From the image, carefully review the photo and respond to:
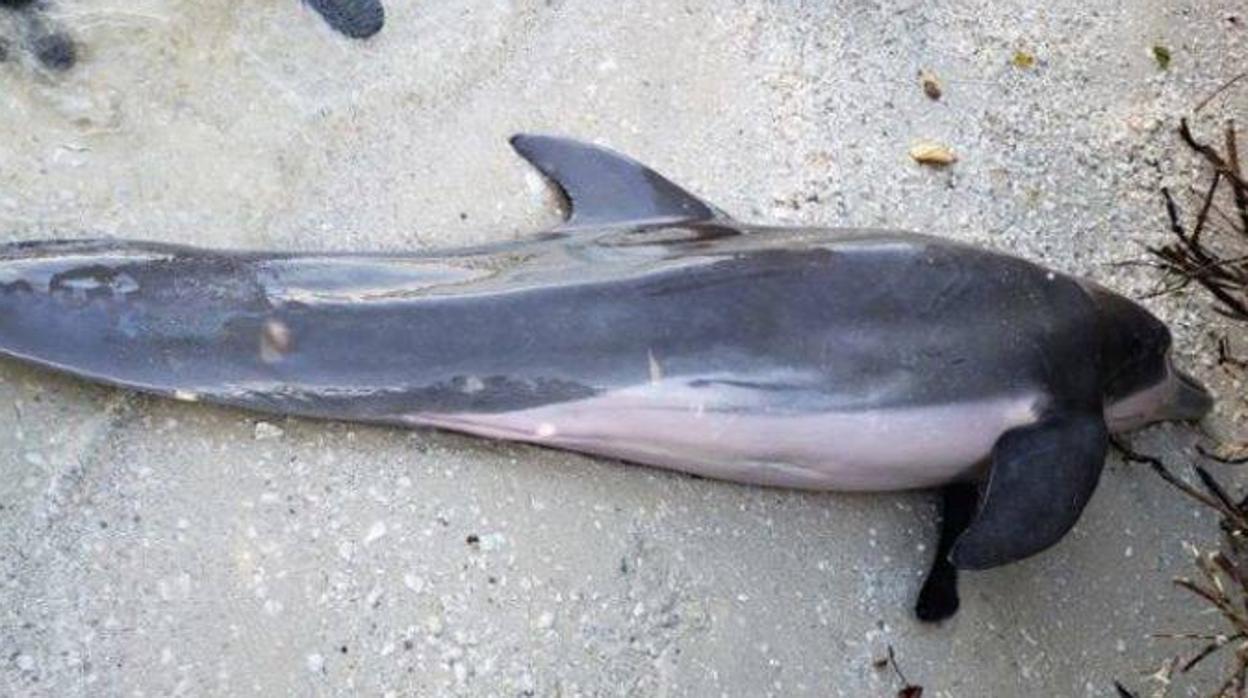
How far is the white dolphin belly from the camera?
2832 millimetres

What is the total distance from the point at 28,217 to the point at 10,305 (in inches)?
14.0

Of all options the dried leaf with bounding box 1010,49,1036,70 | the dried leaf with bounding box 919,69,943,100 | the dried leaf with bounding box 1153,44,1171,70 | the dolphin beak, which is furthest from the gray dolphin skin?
the dried leaf with bounding box 1153,44,1171,70

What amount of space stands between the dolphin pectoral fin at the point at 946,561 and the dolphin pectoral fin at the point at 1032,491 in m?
0.08

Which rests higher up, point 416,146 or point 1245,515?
point 416,146

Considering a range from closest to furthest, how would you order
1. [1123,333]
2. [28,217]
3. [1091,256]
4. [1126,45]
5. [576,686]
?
[576,686], [28,217], [1123,333], [1091,256], [1126,45]

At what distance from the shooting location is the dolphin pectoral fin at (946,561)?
304 cm

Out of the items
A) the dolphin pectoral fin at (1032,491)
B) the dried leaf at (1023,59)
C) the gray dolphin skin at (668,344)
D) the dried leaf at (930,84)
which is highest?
the dried leaf at (1023,59)

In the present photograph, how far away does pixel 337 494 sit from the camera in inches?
109

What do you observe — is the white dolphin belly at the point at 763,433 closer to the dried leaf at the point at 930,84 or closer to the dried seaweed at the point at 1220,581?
the dried seaweed at the point at 1220,581

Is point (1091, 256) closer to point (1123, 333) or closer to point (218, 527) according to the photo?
point (1123, 333)

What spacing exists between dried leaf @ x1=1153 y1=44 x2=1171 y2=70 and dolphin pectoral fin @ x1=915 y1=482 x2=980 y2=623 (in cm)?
143

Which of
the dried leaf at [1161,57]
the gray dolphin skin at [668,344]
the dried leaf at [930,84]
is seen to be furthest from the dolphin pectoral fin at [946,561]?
the dried leaf at [1161,57]

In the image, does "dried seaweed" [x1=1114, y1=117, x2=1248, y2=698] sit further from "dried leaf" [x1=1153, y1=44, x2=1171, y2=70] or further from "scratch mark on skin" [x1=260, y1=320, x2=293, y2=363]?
"scratch mark on skin" [x1=260, y1=320, x2=293, y2=363]

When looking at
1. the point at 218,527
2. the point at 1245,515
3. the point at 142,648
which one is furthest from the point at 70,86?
the point at 1245,515
